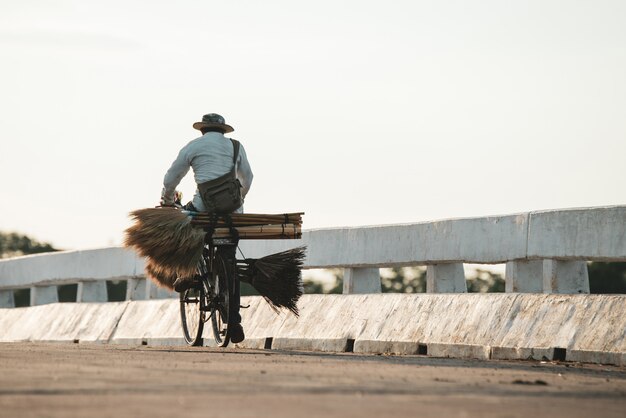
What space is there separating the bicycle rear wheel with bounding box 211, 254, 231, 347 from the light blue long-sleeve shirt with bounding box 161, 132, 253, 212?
75 cm

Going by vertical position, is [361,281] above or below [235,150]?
below

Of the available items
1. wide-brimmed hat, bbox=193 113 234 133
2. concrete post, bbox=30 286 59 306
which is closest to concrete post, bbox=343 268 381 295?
wide-brimmed hat, bbox=193 113 234 133

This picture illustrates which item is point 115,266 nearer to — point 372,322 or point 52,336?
point 52,336

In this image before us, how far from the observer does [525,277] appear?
1380cm

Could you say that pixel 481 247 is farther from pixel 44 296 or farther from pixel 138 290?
pixel 44 296

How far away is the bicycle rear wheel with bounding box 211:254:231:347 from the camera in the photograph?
49.3ft

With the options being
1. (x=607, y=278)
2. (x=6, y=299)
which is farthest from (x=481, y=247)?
(x=607, y=278)

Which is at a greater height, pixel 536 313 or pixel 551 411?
pixel 536 313

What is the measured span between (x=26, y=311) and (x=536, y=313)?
508 inches

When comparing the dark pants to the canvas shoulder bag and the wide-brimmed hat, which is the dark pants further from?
the wide-brimmed hat

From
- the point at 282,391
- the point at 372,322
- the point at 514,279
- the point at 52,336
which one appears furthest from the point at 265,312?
the point at 282,391

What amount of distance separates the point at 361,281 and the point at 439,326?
2264 mm

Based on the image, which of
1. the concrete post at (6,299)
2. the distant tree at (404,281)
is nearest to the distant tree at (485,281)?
the distant tree at (404,281)

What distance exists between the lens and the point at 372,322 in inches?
594
